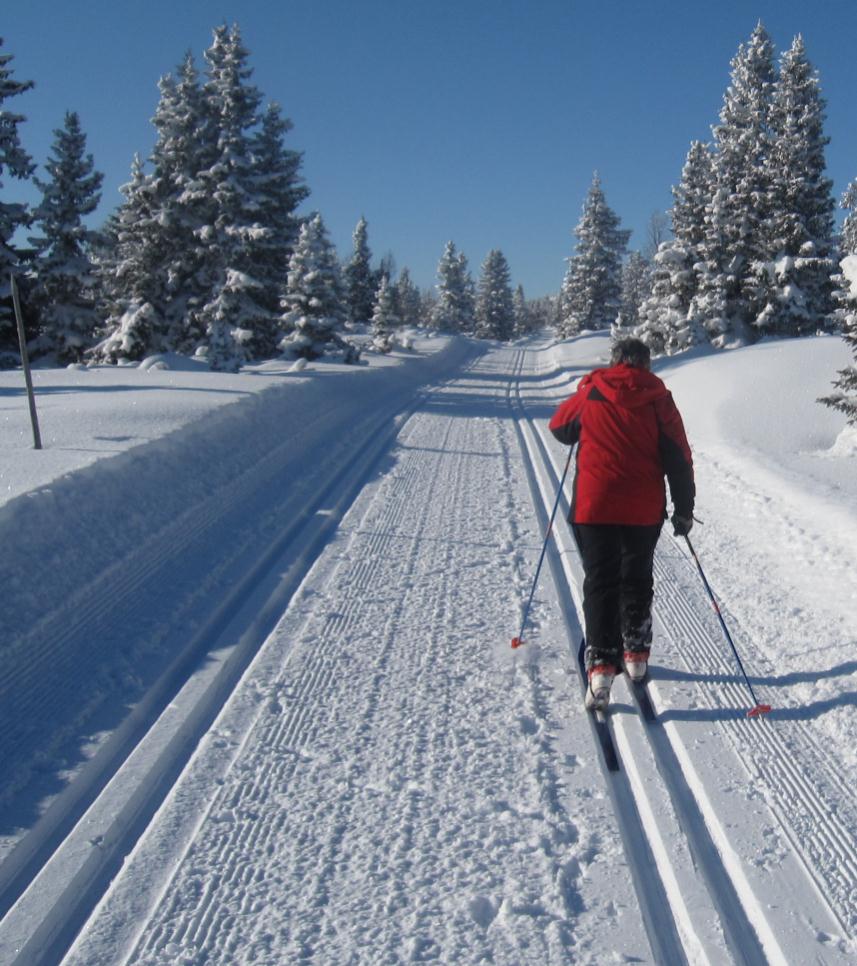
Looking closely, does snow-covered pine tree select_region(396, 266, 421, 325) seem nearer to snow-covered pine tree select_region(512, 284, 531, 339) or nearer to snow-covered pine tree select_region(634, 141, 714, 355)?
snow-covered pine tree select_region(512, 284, 531, 339)

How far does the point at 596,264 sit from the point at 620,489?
53.1 metres

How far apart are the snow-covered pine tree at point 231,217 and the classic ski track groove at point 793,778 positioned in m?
20.4

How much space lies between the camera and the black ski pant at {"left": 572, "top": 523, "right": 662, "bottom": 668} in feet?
13.4

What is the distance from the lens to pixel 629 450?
4.05 m

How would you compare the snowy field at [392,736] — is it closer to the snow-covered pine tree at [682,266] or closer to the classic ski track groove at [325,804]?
the classic ski track groove at [325,804]

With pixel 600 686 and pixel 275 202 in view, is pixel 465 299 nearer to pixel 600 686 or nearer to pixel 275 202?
pixel 275 202

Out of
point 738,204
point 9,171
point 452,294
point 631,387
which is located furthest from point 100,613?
point 452,294

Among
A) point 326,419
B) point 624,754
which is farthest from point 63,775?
point 326,419

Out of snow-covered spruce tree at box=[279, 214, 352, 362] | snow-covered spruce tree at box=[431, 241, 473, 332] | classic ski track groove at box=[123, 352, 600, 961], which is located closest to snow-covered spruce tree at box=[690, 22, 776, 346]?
snow-covered spruce tree at box=[279, 214, 352, 362]

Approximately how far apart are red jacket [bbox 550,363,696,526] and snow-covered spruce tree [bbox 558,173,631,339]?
172 ft

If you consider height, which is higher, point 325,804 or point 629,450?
point 629,450

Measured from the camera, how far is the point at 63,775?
341 centimetres

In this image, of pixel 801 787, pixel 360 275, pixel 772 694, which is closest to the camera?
pixel 801 787

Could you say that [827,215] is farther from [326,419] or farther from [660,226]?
[660,226]
